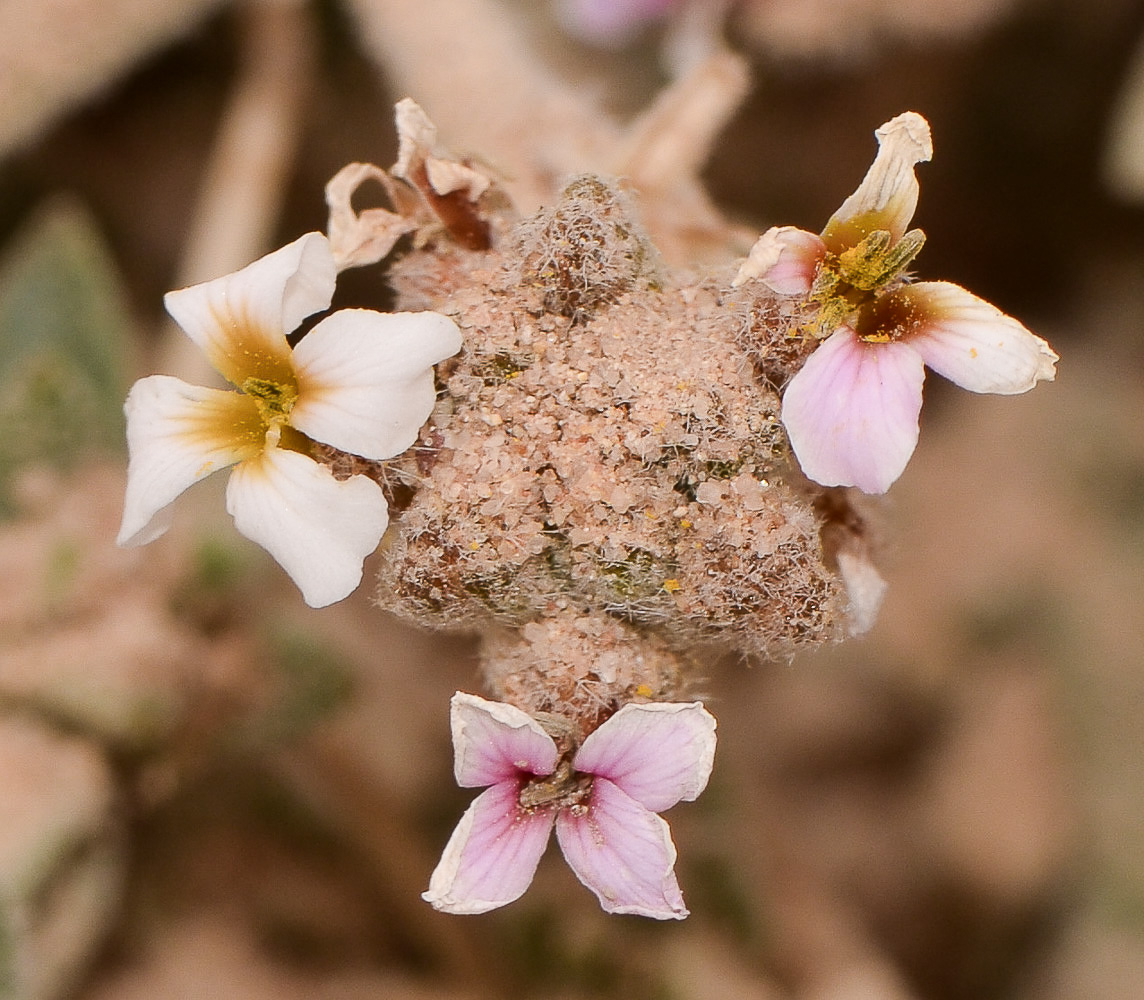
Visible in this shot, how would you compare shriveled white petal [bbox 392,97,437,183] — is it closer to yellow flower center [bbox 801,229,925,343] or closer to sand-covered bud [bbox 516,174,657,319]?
sand-covered bud [bbox 516,174,657,319]

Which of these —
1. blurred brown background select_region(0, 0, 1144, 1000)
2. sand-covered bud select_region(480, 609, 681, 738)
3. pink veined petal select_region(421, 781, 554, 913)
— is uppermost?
sand-covered bud select_region(480, 609, 681, 738)

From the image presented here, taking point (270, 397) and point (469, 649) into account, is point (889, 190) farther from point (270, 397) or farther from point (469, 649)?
point (469, 649)

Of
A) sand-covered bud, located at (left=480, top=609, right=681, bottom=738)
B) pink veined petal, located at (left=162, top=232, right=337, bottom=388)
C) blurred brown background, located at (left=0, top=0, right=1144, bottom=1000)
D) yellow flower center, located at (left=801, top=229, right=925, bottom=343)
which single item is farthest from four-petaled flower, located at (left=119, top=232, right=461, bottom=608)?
blurred brown background, located at (left=0, top=0, right=1144, bottom=1000)

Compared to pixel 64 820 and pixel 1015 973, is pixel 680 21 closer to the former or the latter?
pixel 64 820

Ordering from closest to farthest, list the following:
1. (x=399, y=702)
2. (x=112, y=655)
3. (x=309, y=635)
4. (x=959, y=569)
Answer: (x=112, y=655) < (x=309, y=635) < (x=399, y=702) < (x=959, y=569)

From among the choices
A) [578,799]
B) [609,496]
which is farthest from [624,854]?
Result: [609,496]

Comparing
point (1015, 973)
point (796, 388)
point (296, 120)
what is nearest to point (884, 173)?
point (796, 388)

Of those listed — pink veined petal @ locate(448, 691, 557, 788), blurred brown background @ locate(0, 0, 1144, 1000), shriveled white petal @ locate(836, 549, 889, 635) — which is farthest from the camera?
blurred brown background @ locate(0, 0, 1144, 1000)

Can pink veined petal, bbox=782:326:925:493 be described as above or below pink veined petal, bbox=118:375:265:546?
above
